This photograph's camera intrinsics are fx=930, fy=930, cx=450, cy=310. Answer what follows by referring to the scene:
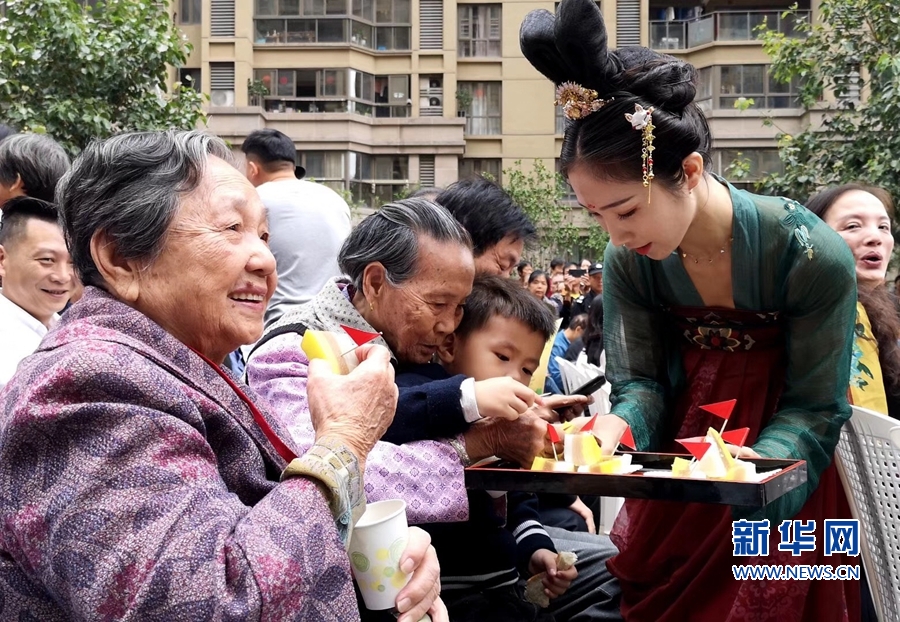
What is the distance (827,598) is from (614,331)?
2.60 feet

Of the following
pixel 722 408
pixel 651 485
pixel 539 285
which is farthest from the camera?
pixel 539 285

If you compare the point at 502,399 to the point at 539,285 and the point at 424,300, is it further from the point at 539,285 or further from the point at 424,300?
the point at 539,285

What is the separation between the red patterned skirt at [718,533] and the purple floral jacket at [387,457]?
0.61 meters

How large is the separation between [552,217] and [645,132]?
17.3 metres

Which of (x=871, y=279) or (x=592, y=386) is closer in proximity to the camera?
(x=592, y=386)

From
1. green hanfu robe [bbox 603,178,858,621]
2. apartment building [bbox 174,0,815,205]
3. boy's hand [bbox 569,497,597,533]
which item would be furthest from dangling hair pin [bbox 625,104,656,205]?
apartment building [bbox 174,0,815,205]

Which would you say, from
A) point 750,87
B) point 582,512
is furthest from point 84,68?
point 750,87

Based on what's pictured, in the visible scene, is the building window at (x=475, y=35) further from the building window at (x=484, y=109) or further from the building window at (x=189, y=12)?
the building window at (x=189, y=12)

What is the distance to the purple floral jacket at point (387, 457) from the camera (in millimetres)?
1808

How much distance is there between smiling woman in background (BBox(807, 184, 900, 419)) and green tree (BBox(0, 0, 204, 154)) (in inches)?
215

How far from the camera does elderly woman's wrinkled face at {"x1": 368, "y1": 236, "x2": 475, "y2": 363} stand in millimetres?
2107

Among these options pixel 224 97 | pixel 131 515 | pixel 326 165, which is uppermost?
pixel 224 97

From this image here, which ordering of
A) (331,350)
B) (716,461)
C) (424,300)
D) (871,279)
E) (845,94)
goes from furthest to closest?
(845,94) → (871,279) → (424,300) → (716,461) → (331,350)

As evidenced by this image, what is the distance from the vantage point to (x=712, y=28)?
71.6ft
